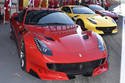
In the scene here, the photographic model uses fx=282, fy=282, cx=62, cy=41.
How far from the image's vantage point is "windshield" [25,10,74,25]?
6727 millimetres

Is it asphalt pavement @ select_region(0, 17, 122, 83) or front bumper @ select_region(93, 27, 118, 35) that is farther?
front bumper @ select_region(93, 27, 118, 35)

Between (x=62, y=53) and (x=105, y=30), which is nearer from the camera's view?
(x=62, y=53)

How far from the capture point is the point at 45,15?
6.99m

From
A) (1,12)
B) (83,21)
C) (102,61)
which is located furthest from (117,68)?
(1,12)

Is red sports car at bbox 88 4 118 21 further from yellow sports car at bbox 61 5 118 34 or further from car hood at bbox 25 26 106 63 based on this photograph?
car hood at bbox 25 26 106 63

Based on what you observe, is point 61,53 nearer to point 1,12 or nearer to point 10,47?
point 10,47

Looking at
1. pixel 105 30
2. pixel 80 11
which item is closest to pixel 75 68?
pixel 105 30

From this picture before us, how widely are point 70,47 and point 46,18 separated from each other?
177 centimetres

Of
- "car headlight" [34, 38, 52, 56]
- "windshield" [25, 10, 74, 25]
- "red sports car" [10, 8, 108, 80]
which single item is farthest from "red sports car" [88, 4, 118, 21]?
"car headlight" [34, 38, 52, 56]

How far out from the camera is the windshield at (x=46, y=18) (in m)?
6.73

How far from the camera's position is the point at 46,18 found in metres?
6.86

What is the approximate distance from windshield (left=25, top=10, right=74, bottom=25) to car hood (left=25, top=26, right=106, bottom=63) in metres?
0.87

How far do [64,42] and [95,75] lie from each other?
0.87 m

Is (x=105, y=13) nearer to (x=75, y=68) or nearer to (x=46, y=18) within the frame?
(x=46, y=18)
